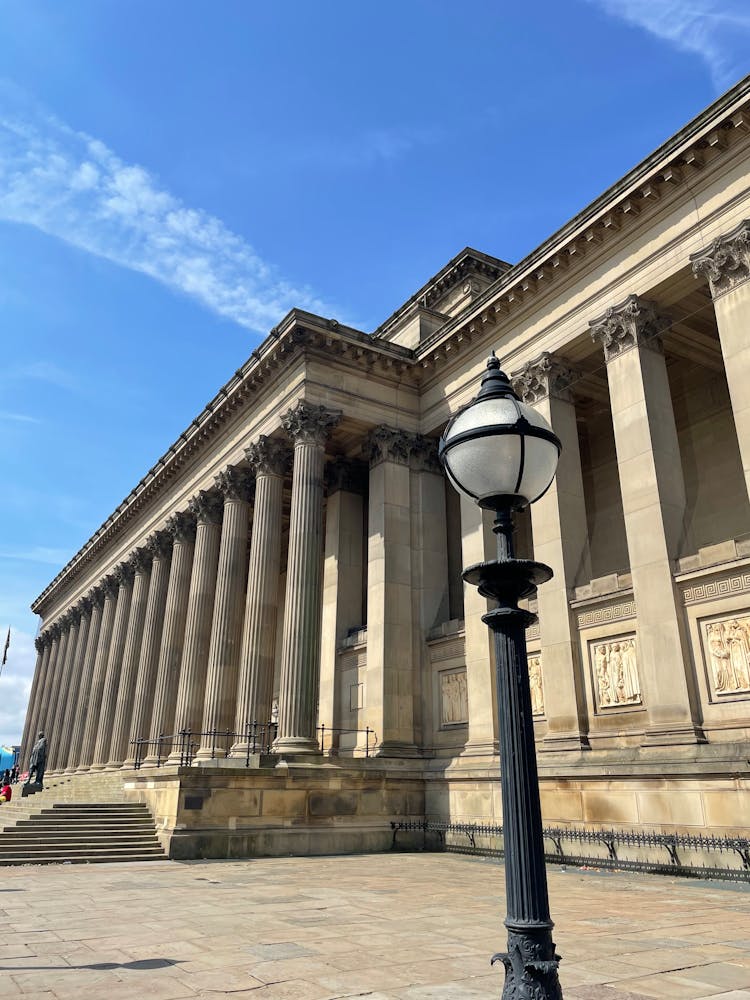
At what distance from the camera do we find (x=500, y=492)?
530cm

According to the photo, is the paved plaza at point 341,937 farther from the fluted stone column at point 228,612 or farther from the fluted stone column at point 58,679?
the fluted stone column at point 58,679

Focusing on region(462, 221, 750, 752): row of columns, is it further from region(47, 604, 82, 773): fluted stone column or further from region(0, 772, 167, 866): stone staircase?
region(47, 604, 82, 773): fluted stone column

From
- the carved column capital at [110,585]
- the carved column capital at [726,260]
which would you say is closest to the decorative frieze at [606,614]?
the carved column capital at [726,260]

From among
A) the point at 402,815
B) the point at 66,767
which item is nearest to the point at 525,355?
the point at 402,815

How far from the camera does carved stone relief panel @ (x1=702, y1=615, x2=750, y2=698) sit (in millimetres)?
16734

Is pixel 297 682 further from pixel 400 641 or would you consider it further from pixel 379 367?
pixel 379 367

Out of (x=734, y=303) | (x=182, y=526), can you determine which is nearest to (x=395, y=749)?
(x=734, y=303)

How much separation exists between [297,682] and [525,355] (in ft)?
41.6

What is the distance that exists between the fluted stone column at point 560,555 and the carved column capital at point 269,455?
30.7 feet

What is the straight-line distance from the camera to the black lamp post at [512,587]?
4531 millimetres

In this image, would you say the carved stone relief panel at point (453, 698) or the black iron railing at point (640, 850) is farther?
the carved stone relief panel at point (453, 698)

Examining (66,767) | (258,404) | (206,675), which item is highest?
(258,404)

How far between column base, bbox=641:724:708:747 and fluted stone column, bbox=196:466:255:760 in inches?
634

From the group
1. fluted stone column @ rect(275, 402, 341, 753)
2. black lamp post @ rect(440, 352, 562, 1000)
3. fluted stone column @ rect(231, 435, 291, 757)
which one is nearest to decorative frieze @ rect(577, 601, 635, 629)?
fluted stone column @ rect(275, 402, 341, 753)
